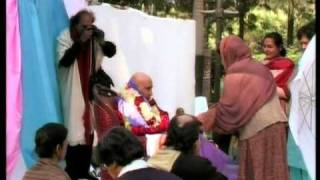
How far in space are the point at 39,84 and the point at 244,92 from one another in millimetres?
1429

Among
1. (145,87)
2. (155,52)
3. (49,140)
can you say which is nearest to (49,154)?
(49,140)

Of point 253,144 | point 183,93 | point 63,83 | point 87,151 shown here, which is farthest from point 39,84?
point 183,93

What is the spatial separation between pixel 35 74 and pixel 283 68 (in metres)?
1.95

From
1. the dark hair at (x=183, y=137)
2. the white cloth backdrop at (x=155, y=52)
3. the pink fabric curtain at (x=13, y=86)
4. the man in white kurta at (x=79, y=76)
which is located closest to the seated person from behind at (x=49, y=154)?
the dark hair at (x=183, y=137)

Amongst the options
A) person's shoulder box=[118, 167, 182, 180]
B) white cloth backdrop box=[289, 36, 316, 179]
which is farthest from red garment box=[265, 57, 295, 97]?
person's shoulder box=[118, 167, 182, 180]

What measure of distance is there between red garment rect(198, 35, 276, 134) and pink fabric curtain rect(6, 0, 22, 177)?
130 cm

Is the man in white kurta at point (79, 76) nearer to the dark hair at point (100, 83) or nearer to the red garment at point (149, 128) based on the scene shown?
the dark hair at point (100, 83)

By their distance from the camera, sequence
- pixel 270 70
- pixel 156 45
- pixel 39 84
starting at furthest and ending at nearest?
pixel 156 45, pixel 270 70, pixel 39 84

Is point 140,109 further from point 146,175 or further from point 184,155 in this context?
point 146,175

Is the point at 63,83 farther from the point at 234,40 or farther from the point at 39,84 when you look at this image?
the point at 234,40

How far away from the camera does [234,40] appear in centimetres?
466

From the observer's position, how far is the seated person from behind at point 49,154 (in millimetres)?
3170

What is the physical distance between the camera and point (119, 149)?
9.18 feet

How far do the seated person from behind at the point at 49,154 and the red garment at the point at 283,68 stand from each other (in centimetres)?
218
